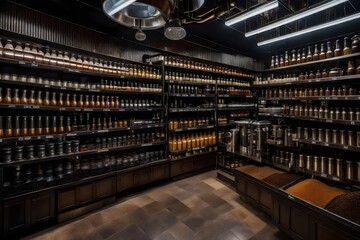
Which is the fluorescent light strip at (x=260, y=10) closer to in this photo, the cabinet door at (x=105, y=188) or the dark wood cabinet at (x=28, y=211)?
the cabinet door at (x=105, y=188)

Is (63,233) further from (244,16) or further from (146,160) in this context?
(244,16)

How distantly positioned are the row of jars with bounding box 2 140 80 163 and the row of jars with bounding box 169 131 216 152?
1964mm

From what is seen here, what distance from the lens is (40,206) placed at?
2703mm

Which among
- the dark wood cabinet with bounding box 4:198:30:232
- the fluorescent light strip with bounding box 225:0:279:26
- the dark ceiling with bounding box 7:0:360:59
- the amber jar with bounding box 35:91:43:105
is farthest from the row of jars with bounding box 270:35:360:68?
the dark wood cabinet with bounding box 4:198:30:232

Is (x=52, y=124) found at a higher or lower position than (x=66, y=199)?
higher

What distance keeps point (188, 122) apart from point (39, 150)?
9.55ft

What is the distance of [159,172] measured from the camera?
415 centimetres

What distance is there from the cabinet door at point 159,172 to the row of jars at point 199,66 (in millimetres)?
2150

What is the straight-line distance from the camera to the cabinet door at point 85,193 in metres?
3.06

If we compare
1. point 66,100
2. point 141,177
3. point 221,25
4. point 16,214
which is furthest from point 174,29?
point 16,214

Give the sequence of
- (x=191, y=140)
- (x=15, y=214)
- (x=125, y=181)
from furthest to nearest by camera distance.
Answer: (x=191, y=140) → (x=125, y=181) → (x=15, y=214)

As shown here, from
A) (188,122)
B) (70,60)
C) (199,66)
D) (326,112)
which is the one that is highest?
(199,66)

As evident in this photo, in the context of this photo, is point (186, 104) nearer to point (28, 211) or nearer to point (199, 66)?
point (199, 66)

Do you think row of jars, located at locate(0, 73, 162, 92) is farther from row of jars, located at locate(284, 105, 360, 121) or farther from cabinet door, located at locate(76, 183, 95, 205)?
row of jars, located at locate(284, 105, 360, 121)
